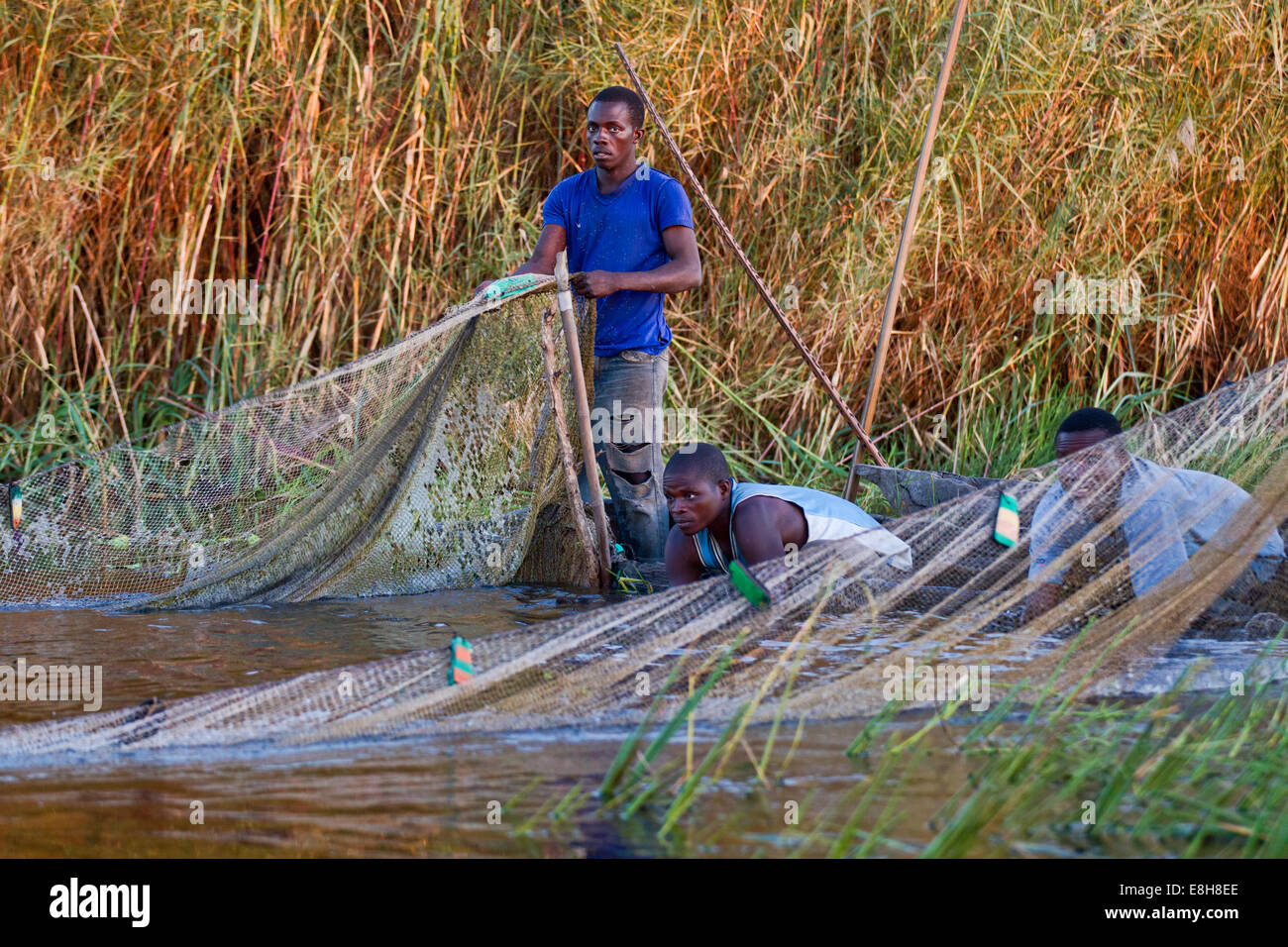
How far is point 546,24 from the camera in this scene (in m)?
6.24

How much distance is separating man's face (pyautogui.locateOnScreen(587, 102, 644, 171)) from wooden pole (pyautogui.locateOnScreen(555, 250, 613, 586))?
0.37 metres

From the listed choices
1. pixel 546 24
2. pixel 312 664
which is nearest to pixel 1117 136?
pixel 546 24

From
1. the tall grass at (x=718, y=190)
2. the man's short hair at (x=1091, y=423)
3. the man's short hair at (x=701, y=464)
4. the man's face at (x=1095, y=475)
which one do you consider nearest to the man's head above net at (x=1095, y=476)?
the man's face at (x=1095, y=475)

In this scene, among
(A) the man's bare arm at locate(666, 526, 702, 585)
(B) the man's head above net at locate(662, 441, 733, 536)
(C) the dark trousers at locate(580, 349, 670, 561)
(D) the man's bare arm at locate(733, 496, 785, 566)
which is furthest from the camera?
(C) the dark trousers at locate(580, 349, 670, 561)

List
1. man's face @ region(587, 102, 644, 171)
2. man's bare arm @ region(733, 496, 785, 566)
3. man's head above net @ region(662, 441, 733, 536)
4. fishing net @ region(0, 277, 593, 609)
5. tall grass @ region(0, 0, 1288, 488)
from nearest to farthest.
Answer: man's bare arm @ region(733, 496, 785, 566) < man's head above net @ region(662, 441, 733, 536) < fishing net @ region(0, 277, 593, 609) < man's face @ region(587, 102, 644, 171) < tall grass @ region(0, 0, 1288, 488)

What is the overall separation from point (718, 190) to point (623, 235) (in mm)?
1764

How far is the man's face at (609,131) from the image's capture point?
4.54m

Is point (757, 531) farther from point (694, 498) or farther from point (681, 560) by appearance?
point (681, 560)

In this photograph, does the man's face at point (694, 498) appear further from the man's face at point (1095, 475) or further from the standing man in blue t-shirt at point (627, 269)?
the man's face at point (1095, 475)

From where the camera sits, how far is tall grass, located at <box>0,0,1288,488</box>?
5613mm

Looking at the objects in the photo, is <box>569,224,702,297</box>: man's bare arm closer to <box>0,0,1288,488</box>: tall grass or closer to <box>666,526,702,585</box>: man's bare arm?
<box>666,526,702,585</box>: man's bare arm

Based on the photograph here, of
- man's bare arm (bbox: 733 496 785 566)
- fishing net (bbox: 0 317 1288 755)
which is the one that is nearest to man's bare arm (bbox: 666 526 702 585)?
man's bare arm (bbox: 733 496 785 566)

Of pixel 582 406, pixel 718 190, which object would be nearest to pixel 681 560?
pixel 582 406

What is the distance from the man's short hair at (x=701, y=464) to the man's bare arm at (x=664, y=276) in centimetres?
71
